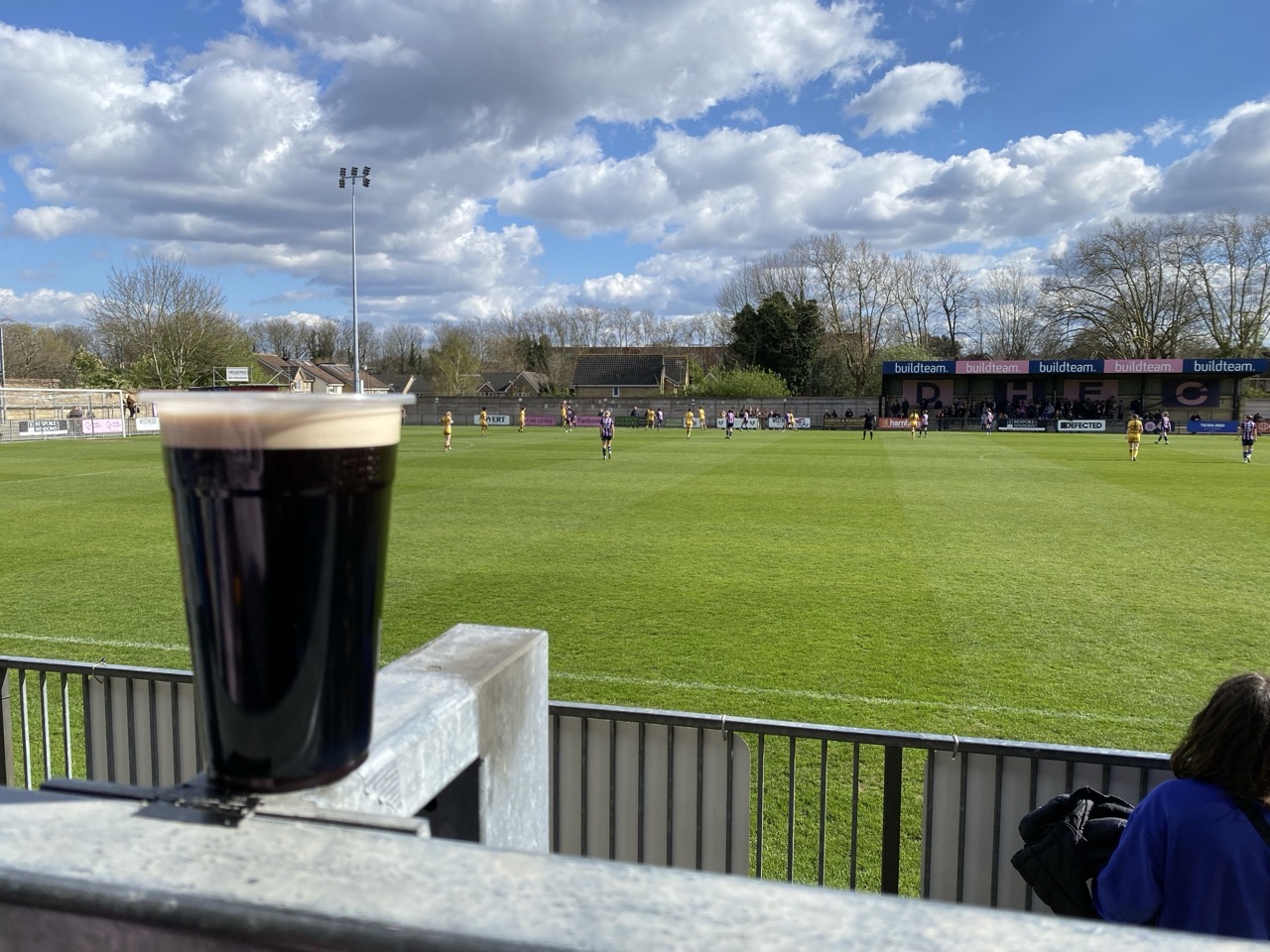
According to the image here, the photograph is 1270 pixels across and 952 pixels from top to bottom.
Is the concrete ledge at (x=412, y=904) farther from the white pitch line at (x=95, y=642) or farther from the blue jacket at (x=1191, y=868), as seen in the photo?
the white pitch line at (x=95, y=642)

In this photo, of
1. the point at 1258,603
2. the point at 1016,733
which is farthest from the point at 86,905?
the point at 1258,603

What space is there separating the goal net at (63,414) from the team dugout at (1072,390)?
46.2 meters

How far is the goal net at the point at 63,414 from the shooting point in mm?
41125

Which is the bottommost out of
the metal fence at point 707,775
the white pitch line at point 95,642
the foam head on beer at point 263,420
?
the white pitch line at point 95,642

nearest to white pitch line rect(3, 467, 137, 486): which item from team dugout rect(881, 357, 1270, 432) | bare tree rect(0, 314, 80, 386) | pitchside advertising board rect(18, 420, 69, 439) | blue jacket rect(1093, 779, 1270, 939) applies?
pitchside advertising board rect(18, 420, 69, 439)

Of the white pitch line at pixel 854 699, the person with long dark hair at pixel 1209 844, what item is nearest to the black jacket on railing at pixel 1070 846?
the person with long dark hair at pixel 1209 844

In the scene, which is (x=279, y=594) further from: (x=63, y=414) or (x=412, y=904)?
(x=63, y=414)

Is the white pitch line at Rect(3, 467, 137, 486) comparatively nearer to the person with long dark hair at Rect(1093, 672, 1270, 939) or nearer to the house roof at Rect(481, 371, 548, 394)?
the person with long dark hair at Rect(1093, 672, 1270, 939)

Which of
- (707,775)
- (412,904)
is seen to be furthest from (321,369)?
(412,904)

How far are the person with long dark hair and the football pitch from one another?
3.27 m

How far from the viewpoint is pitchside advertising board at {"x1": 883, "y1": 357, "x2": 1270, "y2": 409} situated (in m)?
55.0

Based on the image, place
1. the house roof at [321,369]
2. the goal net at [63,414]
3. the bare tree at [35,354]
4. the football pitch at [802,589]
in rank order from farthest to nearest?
the house roof at [321,369], the bare tree at [35,354], the goal net at [63,414], the football pitch at [802,589]

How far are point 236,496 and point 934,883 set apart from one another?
3.51 meters

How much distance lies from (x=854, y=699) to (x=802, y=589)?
12.5 ft
